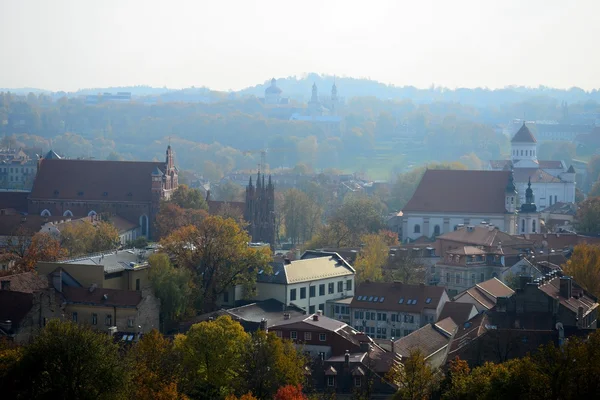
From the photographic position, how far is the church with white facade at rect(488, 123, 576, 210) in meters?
125

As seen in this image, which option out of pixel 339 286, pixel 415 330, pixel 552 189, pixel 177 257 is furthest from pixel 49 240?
pixel 552 189

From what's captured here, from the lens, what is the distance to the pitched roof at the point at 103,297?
57.5m

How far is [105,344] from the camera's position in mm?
46094

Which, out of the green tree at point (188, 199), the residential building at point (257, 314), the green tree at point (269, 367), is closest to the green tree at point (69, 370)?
the green tree at point (269, 367)

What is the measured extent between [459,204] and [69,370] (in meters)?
59.5

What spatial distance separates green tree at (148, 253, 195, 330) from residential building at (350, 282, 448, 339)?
27.3 ft

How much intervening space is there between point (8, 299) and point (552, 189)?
79457mm

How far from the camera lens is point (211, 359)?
4856 centimetres

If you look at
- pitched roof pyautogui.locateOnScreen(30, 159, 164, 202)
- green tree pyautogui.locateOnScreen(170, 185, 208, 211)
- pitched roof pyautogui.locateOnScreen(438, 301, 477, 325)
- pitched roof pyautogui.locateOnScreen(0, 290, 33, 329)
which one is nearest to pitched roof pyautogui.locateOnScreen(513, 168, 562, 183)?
green tree pyautogui.locateOnScreen(170, 185, 208, 211)

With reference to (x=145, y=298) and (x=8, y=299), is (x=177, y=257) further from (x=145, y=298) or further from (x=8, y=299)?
(x=8, y=299)

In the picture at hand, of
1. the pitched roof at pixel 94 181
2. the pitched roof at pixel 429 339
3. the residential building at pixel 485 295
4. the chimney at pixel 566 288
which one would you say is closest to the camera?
the pitched roof at pixel 429 339

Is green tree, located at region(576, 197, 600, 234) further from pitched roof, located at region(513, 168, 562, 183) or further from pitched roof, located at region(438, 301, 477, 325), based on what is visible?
pitched roof, located at region(438, 301, 477, 325)

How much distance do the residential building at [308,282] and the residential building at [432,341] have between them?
8450 millimetres

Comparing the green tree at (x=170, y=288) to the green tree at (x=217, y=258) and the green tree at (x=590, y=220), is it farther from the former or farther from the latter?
the green tree at (x=590, y=220)
